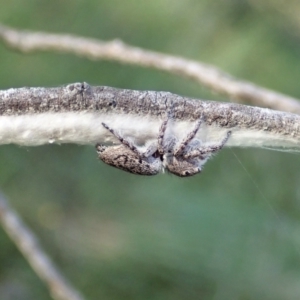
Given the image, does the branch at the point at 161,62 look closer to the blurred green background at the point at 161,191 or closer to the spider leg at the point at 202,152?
the spider leg at the point at 202,152

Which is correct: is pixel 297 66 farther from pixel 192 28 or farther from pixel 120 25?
pixel 120 25

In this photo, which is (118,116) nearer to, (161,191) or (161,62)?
(161,62)

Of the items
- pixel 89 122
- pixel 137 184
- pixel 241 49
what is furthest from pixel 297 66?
pixel 89 122

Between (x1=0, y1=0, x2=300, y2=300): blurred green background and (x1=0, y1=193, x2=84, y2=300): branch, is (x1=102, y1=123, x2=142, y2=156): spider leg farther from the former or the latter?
(x1=0, y1=0, x2=300, y2=300): blurred green background

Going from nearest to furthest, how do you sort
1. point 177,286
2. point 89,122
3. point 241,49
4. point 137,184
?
point 89,122 → point 177,286 → point 137,184 → point 241,49

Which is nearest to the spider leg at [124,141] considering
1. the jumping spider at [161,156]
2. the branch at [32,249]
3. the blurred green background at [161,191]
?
the jumping spider at [161,156]

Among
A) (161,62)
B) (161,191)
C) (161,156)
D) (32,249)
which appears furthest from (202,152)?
(161,191)

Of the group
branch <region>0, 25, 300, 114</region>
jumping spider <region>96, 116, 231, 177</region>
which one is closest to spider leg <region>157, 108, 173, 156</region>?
jumping spider <region>96, 116, 231, 177</region>
